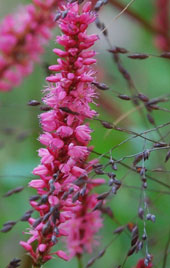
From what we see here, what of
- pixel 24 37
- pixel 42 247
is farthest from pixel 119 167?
pixel 42 247

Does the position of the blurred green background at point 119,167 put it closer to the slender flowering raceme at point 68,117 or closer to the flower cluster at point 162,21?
the flower cluster at point 162,21

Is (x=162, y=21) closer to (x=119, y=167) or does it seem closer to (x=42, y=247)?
(x=119, y=167)

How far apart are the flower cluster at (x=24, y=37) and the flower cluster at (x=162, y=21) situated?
1.27ft

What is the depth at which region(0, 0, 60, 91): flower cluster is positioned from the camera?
1356 millimetres

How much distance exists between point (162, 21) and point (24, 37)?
52 cm

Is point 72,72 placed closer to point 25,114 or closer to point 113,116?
point 113,116

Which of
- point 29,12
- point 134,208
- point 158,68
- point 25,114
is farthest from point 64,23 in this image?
point 25,114

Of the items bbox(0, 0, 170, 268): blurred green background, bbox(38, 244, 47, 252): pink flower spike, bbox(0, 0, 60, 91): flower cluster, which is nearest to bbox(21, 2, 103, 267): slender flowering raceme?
bbox(38, 244, 47, 252): pink flower spike

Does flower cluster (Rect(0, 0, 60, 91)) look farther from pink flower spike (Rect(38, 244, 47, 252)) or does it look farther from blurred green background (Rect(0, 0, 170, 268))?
pink flower spike (Rect(38, 244, 47, 252))

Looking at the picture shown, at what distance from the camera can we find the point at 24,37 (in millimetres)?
1375

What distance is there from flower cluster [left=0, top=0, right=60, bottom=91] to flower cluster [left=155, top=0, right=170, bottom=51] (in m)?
0.39

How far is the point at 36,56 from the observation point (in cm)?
143

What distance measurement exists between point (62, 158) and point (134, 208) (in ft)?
2.70

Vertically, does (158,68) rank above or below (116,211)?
above
